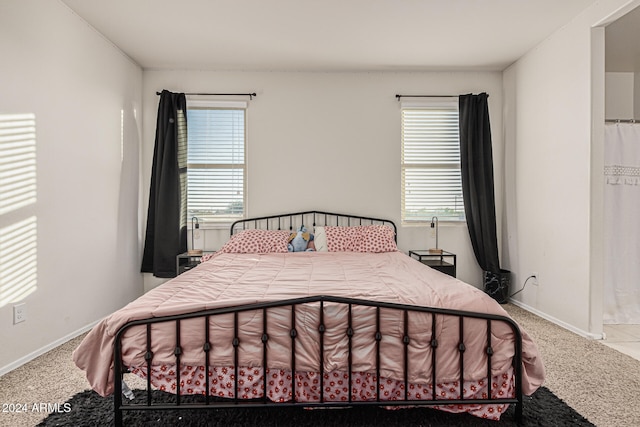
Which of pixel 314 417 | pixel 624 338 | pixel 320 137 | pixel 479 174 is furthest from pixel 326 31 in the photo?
pixel 624 338

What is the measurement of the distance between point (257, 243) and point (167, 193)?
4.00ft

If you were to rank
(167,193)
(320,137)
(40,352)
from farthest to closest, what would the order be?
(320,137) → (167,193) → (40,352)

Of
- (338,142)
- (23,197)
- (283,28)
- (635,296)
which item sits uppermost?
(283,28)

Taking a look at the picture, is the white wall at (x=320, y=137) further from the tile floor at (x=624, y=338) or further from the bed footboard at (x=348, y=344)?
the bed footboard at (x=348, y=344)

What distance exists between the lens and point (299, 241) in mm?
4094

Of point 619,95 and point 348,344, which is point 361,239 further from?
point 619,95

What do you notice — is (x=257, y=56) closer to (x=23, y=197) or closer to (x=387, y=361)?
(x=23, y=197)

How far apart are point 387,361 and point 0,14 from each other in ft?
9.86

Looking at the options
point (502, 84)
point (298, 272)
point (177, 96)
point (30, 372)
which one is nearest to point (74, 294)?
point (30, 372)

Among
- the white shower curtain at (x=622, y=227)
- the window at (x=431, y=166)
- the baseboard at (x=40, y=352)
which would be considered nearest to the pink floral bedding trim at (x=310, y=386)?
the baseboard at (x=40, y=352)

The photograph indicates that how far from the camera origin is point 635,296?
364cm

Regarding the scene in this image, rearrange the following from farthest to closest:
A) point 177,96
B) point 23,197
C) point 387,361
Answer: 1. point 177,96
2. point 23,197
3. point 387,361

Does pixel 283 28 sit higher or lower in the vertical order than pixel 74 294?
higher

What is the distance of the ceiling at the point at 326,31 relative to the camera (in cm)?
313
